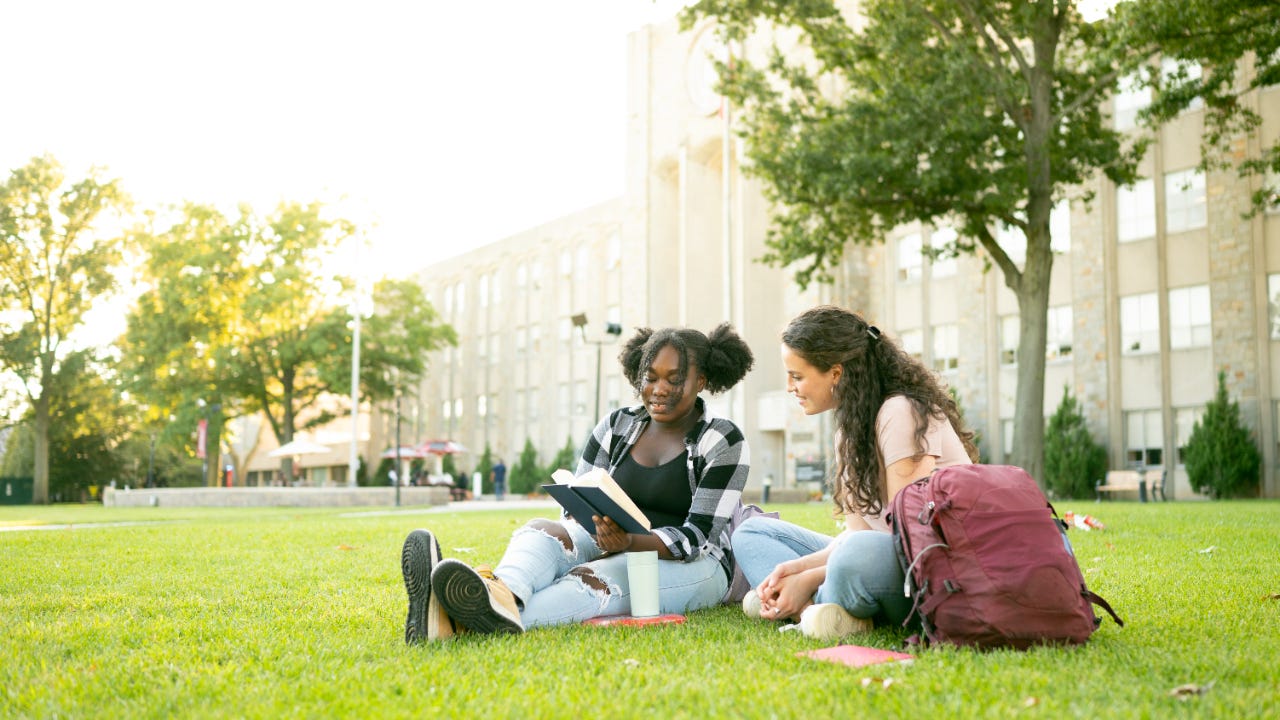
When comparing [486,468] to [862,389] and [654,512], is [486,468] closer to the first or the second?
[654,512]

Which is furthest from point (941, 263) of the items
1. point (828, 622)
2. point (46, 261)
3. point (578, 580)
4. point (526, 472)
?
point (46, 261)

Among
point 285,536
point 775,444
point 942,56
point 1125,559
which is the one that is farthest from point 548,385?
point 1125,559

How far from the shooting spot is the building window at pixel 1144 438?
28047 millimetres

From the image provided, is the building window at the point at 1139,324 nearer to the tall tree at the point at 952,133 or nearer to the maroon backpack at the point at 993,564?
the tall tree at the point at 952,133

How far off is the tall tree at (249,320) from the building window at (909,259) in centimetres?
1950

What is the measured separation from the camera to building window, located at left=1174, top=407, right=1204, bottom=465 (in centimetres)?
2741

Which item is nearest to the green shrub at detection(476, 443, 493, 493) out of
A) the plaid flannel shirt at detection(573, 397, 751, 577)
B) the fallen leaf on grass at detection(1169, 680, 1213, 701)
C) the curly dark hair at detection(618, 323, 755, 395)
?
the curly dark hair at detection(618, 323, 755, 395)

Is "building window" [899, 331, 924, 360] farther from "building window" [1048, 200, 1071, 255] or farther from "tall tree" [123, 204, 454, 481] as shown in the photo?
"tall tree" [123, 204, 454, 481]

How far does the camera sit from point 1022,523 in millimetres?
3639

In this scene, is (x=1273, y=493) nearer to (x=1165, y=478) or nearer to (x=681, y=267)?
(x=1165, y=478)

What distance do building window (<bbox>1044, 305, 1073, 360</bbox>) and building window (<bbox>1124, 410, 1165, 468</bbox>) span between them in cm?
246

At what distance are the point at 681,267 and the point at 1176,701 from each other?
40713 millimetres

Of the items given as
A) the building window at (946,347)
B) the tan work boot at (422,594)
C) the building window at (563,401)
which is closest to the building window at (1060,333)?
the building window at (946,347)

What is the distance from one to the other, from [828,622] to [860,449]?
2.19ft
